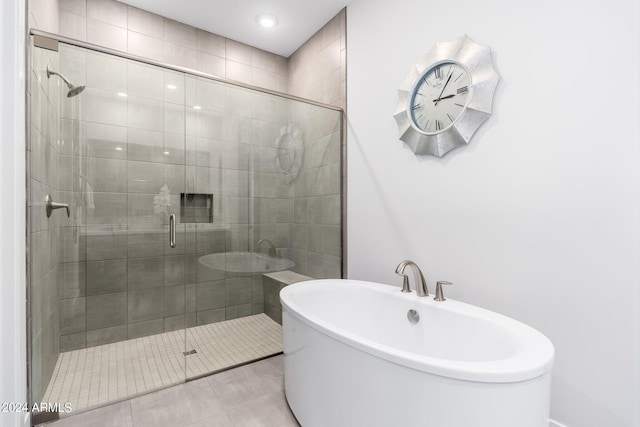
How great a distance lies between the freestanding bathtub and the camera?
3.04 ft

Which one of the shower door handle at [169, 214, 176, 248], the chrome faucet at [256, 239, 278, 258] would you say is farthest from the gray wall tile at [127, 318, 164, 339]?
the chrome faucet at [256, 239, 278, 258]

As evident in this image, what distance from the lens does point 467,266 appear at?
174cm

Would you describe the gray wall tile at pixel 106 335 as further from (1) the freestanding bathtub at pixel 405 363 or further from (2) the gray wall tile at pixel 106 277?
(1) the freestanding bathtub at pixel 405 363

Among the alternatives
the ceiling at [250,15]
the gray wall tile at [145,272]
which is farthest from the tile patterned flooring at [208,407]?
the ceiling at [250,15]

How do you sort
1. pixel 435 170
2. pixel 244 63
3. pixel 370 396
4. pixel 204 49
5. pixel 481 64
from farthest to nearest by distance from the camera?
pixel 244 63
pixel 204 49
pixel 435 170
pixel 481 64
pixel 370 396

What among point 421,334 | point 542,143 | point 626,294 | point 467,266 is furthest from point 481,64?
point 421,334

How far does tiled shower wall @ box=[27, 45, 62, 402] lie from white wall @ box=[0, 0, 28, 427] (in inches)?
16.9

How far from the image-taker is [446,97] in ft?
5.87

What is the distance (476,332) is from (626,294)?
58 cm

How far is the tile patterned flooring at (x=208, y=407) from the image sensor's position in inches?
61.6

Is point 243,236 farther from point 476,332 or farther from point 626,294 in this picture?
point 626,294

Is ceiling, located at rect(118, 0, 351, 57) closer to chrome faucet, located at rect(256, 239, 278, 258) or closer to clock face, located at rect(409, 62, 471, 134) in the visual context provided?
clock face, located at rect(409, 62, 471, 134)

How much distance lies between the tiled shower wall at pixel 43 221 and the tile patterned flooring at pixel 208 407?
1.31 ft

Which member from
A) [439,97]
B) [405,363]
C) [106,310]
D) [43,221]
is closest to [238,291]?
[106,310]
